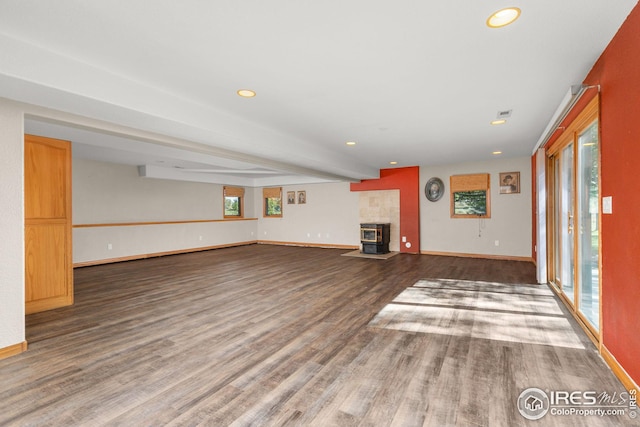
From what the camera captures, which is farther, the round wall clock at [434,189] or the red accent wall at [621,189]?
the round wall clock at [434,189]

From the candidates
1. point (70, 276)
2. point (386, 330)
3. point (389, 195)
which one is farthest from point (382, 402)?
point (389, 195)

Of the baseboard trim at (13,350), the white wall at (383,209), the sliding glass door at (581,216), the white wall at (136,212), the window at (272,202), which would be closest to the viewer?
the baseboard trim at (13,350)

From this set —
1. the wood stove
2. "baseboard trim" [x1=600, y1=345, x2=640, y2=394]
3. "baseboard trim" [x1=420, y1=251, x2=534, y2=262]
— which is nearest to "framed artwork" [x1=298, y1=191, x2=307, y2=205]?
the wood stove

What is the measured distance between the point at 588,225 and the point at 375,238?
5427 mm

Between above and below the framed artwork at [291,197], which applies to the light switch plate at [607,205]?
below

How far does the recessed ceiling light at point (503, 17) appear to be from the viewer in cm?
186

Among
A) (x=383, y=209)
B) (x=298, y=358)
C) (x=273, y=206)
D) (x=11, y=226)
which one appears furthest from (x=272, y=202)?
(x=298, y=358)

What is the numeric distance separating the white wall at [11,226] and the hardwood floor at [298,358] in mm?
297

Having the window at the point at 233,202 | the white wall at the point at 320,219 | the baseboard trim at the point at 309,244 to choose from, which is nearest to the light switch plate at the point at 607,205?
the white wall at the point at 320,219

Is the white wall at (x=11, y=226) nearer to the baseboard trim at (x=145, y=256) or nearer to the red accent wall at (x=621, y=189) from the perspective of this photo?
the red accent wall at (x=621, y=189)

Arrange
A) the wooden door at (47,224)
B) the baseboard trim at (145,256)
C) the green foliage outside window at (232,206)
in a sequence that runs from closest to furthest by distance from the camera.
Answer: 1. the wooden door at (47,224)
2. the baseboard trim at (145,256)
3. the green foliage outside window at (232,206)

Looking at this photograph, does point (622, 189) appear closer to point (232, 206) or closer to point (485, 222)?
point (485, 222)

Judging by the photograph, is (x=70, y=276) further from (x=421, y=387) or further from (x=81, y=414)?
(x=421, y=387)

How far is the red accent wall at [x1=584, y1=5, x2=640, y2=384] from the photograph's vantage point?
1.86 m
